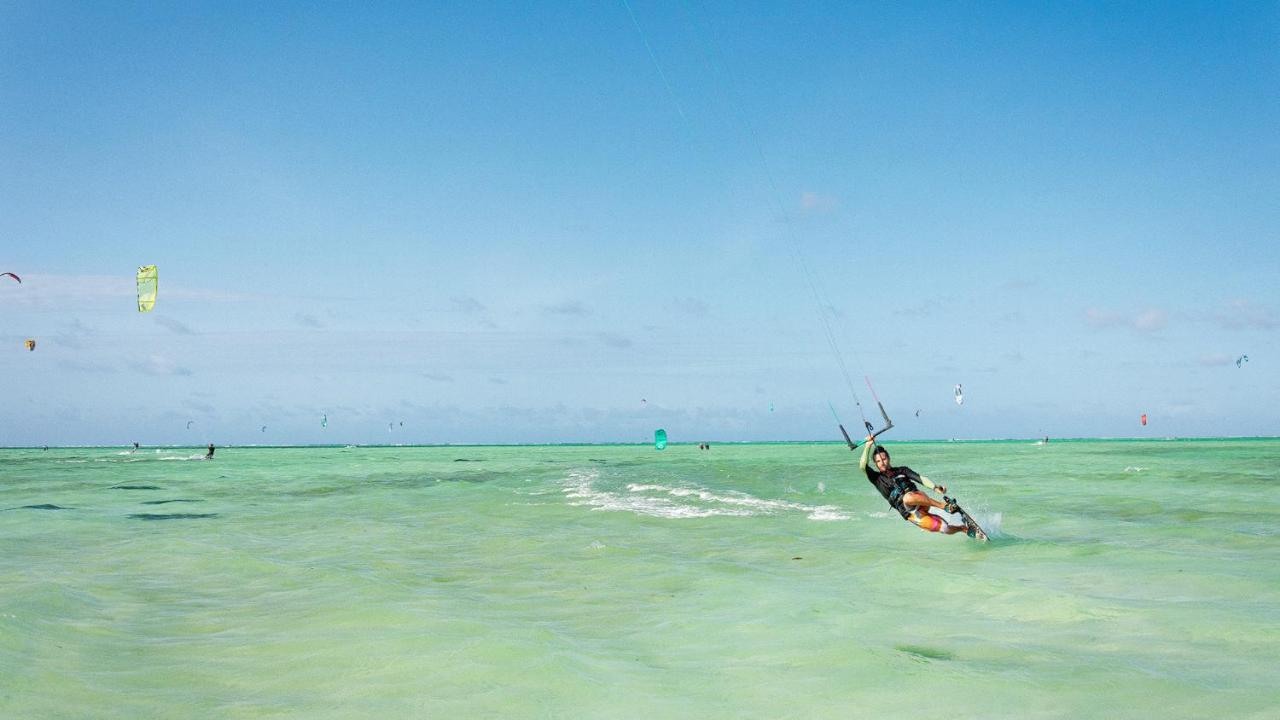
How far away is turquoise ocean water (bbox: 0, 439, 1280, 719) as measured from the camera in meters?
6.83

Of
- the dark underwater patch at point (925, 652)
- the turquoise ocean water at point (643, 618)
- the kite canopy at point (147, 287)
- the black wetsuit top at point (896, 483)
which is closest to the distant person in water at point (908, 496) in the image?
the black wetsuit top at point (896, 483)

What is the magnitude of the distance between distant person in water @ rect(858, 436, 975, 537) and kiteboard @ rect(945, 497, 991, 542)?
6 centimetres

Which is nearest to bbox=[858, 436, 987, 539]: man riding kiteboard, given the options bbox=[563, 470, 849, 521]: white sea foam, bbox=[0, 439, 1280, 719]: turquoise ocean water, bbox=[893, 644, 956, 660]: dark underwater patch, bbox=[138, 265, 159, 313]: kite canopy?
bbox=[0, 439, 1280, 719]: turquoise ocean water

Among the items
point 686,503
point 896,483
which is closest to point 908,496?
point 896,483

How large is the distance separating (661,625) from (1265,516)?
19.2 metres

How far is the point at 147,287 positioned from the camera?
2095 cm

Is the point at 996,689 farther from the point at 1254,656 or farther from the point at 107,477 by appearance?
the point at 107,477

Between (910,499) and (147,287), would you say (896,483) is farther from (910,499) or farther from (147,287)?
(147,287)

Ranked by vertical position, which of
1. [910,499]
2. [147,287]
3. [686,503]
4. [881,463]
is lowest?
[686,503]

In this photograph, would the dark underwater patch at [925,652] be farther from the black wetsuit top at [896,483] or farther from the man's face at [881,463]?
the man's face at [881,463]

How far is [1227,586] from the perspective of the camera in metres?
11.5

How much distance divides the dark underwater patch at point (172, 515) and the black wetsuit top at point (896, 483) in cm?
1860

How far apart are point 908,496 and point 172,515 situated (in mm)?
20816

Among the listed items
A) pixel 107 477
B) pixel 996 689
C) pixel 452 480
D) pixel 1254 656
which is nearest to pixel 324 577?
pixel 996 689
